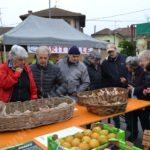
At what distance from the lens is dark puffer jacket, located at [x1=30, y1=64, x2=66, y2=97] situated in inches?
127

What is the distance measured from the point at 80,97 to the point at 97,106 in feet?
1.58

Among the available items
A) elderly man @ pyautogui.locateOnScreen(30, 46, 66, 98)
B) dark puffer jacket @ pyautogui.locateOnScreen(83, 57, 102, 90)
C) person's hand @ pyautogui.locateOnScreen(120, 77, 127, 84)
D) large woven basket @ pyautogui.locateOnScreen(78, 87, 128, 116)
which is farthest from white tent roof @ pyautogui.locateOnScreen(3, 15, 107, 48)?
large woven basket @ pyautogui.locateOnScreen(78, 87, 128, 116)

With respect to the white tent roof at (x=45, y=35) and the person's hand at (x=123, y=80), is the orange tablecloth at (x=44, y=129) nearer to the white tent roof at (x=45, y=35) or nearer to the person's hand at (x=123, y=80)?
A: the person's hand at (x=123, y=80)

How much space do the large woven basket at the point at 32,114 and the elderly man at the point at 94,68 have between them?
133 centimetres

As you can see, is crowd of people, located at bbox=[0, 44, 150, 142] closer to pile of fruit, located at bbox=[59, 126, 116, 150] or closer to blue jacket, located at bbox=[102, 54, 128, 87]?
blue jacket, located at bbox=[102, 54, 128, 87]

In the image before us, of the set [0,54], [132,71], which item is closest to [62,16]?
[0,54]

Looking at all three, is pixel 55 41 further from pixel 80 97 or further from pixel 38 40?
pixel 80 97

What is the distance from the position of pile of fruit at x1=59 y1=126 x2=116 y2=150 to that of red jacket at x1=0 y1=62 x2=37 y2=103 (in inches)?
46.7

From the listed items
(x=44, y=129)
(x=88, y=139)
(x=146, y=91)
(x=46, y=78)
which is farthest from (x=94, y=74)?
(x=88, y=139)

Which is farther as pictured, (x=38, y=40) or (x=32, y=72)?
(x=38, y=40)

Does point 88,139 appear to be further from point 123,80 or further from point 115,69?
point 115,69

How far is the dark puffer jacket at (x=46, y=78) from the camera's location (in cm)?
322

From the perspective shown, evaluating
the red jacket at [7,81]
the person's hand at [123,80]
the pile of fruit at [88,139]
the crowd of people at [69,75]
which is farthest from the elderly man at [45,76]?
the pile of fruit at [88,139]

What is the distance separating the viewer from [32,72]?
127 inches
